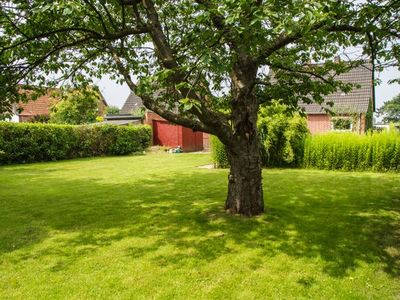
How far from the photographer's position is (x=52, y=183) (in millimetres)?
11234

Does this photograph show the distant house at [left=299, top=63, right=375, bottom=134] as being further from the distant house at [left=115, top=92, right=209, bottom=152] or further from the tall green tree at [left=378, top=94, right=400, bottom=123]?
the tall green tree at [left=378, top=94, right=400, bottom=123]

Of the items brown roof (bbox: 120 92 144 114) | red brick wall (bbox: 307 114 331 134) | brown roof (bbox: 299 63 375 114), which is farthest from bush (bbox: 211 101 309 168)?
brown roof (bbox: 120 92 144 114)

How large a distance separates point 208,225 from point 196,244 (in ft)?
3.15

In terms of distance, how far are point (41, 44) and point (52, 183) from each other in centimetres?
577

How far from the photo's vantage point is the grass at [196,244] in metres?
4.02

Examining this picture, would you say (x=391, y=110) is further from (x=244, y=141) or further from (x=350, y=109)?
(x=244, y=141)

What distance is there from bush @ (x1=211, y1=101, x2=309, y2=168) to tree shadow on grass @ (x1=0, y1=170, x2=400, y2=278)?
14.0ft

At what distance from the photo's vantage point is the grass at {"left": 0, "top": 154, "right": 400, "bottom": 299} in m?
4.02

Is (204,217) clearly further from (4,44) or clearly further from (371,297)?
(4,44)

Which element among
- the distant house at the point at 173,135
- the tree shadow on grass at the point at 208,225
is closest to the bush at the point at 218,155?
the tree shadow on grass at the point at 208,225

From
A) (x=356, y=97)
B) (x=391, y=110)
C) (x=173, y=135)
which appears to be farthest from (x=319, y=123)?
(x=391, y=110)

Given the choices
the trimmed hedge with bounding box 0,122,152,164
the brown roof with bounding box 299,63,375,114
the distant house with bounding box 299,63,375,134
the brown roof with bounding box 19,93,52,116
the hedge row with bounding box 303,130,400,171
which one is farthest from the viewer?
the brown roof with bounding box 19,93,52,116

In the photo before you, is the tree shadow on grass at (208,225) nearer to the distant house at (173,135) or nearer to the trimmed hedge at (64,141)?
the trimmed hedge at (64,141)

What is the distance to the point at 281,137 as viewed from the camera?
14.1 m
